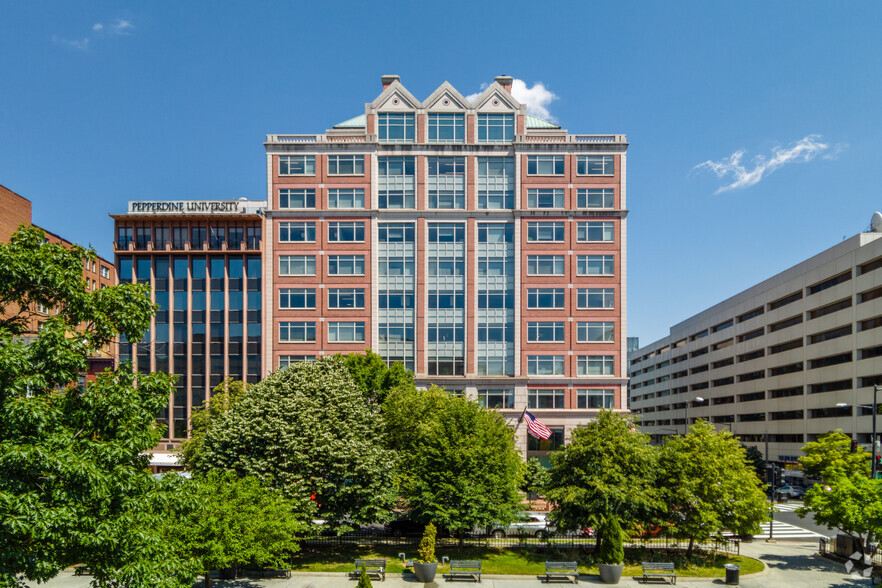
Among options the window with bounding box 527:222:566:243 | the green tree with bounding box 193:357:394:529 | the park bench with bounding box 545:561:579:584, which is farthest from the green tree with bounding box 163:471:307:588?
the window with bounding box 527:222:566:243

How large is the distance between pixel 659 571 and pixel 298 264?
4432cm

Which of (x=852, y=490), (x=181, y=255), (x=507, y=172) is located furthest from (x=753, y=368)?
(x=181, y=255)

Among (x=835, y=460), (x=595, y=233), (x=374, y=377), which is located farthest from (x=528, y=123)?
(x=835, y=460)

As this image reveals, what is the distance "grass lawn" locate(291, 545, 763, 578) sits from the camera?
29641 millimetres

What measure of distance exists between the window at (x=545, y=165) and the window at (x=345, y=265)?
19.4m

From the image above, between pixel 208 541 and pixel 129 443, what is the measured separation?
9.25m

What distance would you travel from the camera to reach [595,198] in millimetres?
61219

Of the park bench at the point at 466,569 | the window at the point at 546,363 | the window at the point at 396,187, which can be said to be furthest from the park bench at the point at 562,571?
the window at the point at 396,187

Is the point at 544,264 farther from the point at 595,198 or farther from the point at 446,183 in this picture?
the point at 446,183

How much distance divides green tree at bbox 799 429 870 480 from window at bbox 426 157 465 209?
37.5 metres

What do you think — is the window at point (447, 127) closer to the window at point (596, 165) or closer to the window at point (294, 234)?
the window at point (596, 165)

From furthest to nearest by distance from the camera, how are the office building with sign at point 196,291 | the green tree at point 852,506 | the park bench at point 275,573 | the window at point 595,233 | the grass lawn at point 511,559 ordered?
the office building with sign at point 196,291, the window at point 595,233, the grass lawn at point 511,559, the park bench at point 275,573, the green tree at point 852,506

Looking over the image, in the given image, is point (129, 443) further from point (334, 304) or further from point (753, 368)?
point (753, 368)

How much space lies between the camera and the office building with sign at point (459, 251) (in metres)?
60.5
